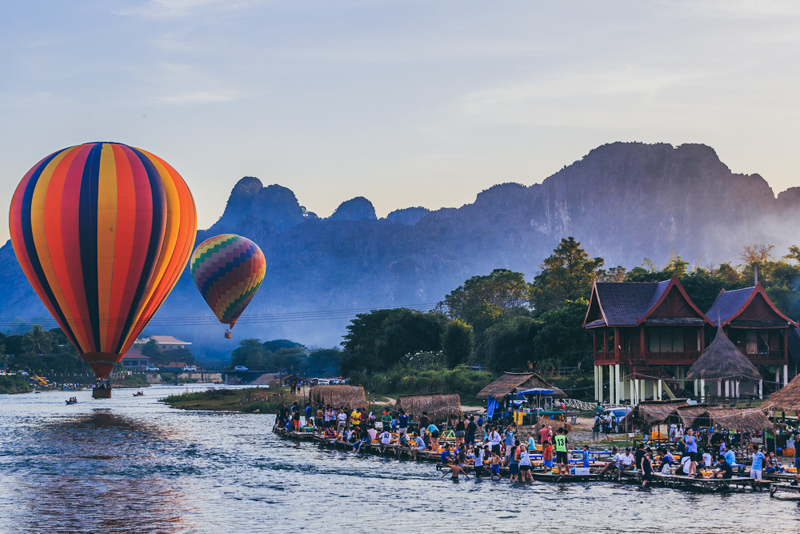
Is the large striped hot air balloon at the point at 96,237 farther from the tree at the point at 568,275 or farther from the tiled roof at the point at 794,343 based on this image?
the tree at the point at 568,275

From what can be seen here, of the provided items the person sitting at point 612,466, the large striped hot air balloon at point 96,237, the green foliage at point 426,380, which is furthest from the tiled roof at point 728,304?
the large striped hot air balloon at point 96,237

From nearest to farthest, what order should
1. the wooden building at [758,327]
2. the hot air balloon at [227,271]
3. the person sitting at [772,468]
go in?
the person sitting at [772,468]
the wooden building at [758,327]
the hot air balloon at [227,271]

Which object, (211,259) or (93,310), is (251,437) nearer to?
(93,310)

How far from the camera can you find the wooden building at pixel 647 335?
6869 cm

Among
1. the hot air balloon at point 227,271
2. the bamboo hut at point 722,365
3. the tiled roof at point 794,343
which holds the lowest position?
the bamboo hut at point 722,365

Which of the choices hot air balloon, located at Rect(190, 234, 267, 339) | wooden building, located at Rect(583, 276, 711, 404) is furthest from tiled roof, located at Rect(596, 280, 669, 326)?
hot air balloon, located at Rect(190, 234, 267, 339)

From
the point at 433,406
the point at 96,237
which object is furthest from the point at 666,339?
the point at 96,237

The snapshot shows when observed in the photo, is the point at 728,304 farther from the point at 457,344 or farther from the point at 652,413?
the point at 457,344

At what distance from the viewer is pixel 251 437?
216 ft

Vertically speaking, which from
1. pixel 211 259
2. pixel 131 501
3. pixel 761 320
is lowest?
pixel 131 501

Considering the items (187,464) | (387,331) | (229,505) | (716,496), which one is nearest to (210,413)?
(387,331)

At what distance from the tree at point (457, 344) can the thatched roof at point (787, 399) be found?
63084mm

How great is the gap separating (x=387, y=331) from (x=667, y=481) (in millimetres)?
82875

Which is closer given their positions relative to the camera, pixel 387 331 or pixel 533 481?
pixel 533 481
